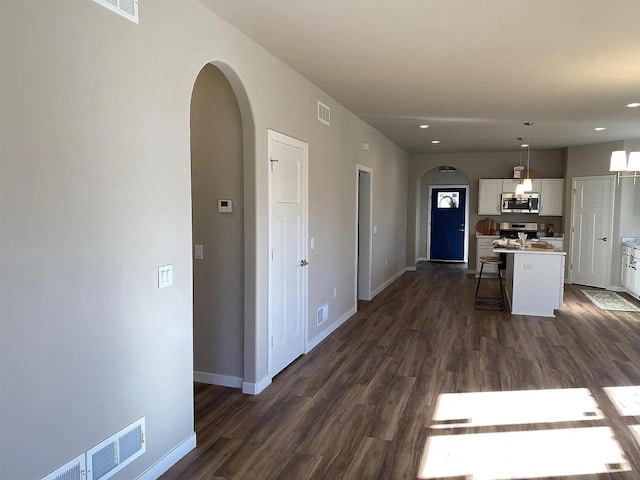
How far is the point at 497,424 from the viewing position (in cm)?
315

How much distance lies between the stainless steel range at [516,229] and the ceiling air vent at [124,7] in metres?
8.91

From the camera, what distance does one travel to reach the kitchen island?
621 cm

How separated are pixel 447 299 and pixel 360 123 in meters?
3.12

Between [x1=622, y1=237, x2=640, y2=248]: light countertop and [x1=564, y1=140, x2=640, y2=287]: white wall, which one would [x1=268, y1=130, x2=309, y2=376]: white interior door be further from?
[x1=564, y1=140, x2=640, y2=287]: white wall

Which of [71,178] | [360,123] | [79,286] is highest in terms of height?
[360,123]

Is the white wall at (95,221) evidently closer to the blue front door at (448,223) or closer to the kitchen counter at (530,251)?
the kitchen counter at (530,251)

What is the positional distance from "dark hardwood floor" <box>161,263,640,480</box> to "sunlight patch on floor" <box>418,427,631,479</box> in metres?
0.08

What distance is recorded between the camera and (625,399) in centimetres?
357

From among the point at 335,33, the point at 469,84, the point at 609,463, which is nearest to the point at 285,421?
the point at 609,463

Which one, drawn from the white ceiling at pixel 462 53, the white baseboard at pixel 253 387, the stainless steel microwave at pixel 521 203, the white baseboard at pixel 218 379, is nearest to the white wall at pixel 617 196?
the stainless steel microwave at pixel 521 203

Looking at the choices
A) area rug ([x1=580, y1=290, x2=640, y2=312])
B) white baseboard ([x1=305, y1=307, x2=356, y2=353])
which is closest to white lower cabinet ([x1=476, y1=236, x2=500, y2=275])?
area rug ([x1=580, y1=290, x2=640, y2=312])

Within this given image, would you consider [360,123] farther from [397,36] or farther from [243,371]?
[243,371]

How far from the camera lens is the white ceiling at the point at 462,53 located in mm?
2803

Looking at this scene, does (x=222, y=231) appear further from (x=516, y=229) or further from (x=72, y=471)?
(x=516, y=229)
